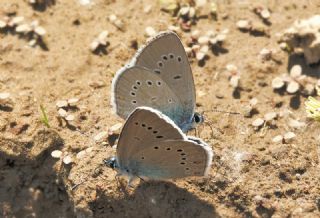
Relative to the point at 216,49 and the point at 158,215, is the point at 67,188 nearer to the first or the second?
the point at 158,215

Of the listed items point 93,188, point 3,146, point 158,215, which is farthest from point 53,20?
point 158,215

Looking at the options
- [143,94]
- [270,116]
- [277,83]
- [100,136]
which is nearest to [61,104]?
[100,136]

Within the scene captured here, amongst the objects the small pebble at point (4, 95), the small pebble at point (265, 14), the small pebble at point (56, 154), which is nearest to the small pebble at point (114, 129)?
the small pebble at point (56, 154)

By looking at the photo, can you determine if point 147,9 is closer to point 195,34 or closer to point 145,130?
point 195,34

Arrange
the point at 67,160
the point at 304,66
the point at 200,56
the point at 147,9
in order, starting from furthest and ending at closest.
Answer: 1. the point at 147,9
2. the point at 200,56
3. the point at 304,66
4. the point at 67,160

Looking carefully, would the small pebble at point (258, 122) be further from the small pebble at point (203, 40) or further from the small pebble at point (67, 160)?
the small pebble at point (67, 160)

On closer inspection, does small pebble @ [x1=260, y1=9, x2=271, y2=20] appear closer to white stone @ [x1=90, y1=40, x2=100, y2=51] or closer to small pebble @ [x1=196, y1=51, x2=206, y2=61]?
small pebble @ [x1=196, y1=51, x2=206, y2=61]
